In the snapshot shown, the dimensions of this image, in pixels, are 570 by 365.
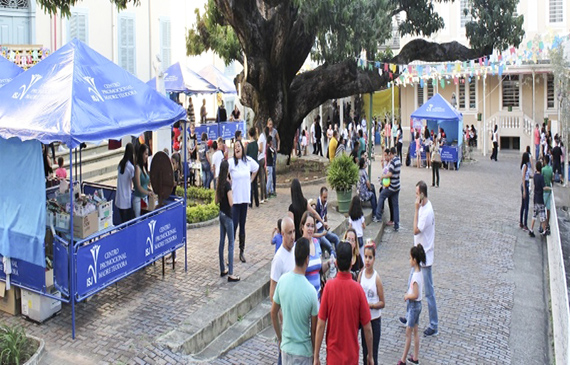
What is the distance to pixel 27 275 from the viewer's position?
820 centimetres

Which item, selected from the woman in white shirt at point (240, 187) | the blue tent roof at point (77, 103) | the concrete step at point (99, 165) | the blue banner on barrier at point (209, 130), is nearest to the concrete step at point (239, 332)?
the woman in white shirt at point (240, 187)

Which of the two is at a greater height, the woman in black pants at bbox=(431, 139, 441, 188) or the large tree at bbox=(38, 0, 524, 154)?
the large tree at bbox=(38, 0, 524, 154)

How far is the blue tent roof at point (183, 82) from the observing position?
72.5ft

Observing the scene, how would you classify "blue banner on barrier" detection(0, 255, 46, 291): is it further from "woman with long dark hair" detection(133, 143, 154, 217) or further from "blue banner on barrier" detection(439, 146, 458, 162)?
"blue banner on barrier" detection(439, 146, 458, 162)

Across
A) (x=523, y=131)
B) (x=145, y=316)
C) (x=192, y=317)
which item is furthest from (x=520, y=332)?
(x=523, y=131)

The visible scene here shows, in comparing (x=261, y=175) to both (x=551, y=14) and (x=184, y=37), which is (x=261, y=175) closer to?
(x=184, y=37)

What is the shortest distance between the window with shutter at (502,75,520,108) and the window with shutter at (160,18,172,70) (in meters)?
17.8

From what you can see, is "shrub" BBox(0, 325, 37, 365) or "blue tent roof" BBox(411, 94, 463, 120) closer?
"shrub" BBox(0, 325, 37, 365)

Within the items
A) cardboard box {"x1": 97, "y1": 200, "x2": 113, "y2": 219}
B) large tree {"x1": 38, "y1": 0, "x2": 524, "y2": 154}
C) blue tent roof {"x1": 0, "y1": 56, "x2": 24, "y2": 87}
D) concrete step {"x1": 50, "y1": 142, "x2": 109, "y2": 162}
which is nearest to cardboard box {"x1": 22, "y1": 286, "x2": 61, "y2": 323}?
cardboard box {"x1": 97, "y1": 200, "x2": 113, "y2": 219}

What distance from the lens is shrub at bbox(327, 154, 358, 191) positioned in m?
14.6

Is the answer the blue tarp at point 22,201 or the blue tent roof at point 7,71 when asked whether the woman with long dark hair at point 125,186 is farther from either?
the blue tent roof at point 7,71

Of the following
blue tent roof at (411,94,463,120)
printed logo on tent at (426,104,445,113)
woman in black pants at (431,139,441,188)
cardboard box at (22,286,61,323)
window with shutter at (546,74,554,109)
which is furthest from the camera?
window with shutter at (546,74,554,109)

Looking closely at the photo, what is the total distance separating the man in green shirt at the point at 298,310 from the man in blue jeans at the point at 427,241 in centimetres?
323

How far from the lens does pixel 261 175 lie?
1541 cm
